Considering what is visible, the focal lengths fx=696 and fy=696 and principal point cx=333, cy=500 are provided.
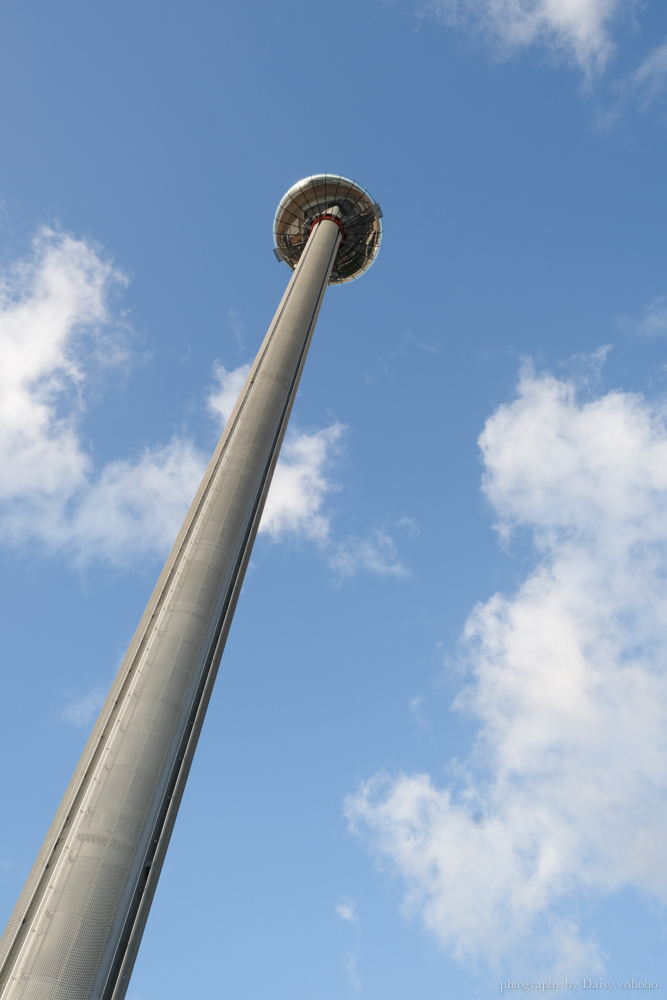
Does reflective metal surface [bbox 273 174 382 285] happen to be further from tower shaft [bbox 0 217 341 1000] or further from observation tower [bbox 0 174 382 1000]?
tower shaft [bbox 0 217 341 1000]

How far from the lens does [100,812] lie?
599 inches

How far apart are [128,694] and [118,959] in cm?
572

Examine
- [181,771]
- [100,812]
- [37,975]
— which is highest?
[181,771]

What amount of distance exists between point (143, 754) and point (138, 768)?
1.18 ft

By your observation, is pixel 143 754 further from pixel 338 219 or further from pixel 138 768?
pixel 338 219

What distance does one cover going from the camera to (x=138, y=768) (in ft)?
53.0

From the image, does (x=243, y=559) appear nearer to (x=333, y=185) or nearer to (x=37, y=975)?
(x=37, y=975)

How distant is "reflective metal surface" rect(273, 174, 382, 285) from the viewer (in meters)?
46.4

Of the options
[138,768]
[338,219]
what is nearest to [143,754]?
[138,768]

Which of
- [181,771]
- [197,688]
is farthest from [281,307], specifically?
[181,771]

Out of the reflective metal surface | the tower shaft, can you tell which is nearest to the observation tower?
the tower shaft

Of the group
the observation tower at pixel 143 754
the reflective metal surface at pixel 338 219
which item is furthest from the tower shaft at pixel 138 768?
the reflective metal surface at pixel 338 219

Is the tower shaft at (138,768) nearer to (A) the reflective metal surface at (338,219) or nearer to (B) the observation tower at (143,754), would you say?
(B) the observation tower at (143,754)

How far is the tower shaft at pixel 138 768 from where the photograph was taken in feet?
44.0
